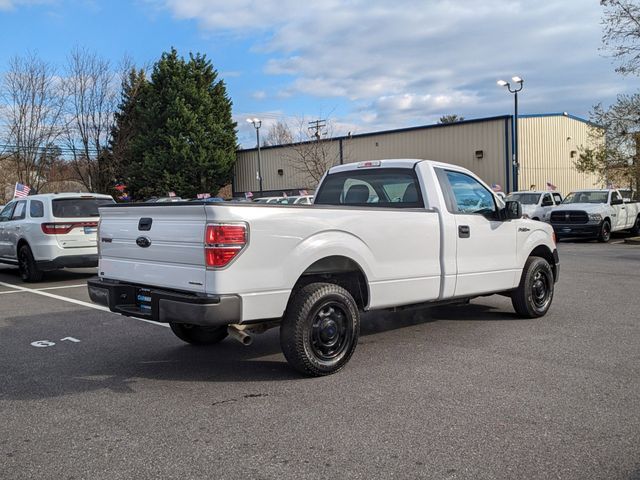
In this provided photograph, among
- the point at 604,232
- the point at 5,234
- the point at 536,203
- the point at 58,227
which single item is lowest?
the point at 604,232

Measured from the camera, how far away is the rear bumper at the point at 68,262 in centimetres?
1170

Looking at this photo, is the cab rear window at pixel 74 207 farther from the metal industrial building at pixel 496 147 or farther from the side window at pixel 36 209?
the metal industrial building at pixel 496 147

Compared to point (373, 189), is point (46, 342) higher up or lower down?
lower down

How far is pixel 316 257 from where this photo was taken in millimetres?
5164

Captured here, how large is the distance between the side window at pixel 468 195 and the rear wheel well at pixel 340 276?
1450mm

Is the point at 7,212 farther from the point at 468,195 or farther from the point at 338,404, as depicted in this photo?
the point at 338,404

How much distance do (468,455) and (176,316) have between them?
240 cm

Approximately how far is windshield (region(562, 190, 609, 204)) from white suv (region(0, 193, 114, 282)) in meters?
17.7

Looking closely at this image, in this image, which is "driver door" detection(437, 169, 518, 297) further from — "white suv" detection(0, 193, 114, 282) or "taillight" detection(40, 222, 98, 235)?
"taillight" detection(40, 222, 98, 235)

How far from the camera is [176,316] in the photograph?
4766 millimetres

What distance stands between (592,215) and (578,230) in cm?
68

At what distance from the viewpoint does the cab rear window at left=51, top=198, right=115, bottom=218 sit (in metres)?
11.9

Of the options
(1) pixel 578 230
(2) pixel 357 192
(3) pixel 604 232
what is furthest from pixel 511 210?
(3) pixel 604 232

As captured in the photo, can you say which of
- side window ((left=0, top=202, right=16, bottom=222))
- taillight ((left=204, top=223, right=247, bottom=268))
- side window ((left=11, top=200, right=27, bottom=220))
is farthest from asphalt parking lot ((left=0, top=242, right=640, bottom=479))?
side window ((left=0, top=202, right=16, bottom=222))
